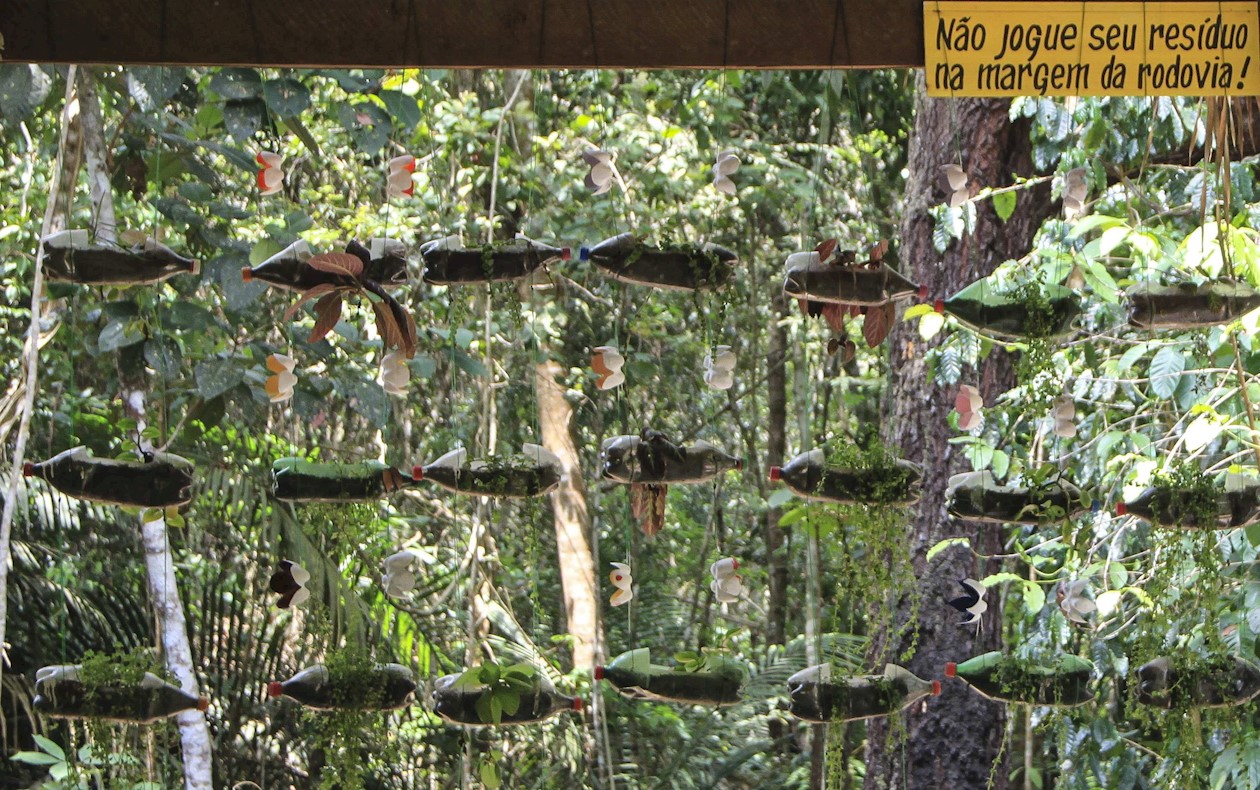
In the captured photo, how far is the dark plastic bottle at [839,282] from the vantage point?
2.07 metres

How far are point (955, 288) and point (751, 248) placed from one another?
1810 mm

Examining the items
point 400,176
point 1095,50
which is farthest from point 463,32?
point 1095,50

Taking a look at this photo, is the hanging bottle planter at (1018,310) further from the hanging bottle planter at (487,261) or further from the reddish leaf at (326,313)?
the reddish leaf at (326,313)

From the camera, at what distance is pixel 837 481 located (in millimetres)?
2090

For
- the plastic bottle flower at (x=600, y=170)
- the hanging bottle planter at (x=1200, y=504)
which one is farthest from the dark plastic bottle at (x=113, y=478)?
the hanging bottle planter at (x=1200, y=504)

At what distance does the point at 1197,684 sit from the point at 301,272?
156 cm

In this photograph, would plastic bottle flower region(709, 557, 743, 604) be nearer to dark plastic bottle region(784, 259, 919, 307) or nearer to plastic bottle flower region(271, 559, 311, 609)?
dark plastic bottle region(784, 259, 919, 307)

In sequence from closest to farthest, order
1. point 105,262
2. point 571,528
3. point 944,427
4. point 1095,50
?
1. point 1095,50
2. point 105,262
3. point 944,427
4. point 571,528

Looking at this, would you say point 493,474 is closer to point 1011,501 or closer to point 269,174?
point 269,174

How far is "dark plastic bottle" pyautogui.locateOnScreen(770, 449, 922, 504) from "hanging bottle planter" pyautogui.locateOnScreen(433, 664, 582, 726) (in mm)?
486

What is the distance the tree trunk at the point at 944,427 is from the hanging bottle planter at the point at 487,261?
1492 mm

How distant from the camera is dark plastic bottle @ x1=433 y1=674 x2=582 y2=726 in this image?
2127 mm

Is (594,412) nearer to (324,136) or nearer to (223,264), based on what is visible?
(324,136)

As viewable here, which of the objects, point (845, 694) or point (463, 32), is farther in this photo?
point (845, 694)
